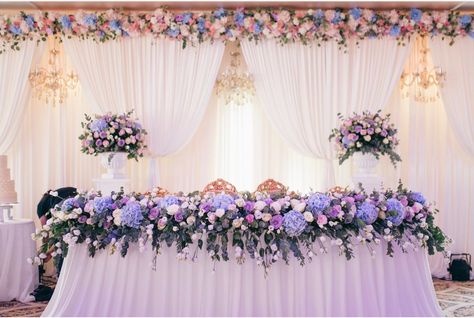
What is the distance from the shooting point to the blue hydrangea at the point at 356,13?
6.33 m

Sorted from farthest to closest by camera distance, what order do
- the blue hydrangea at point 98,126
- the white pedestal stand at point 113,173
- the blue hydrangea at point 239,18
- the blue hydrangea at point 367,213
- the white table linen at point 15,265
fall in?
1. the blue hydrangea at point 239,18
2. the white pedestal stand at point 113,173
3. the blue hydrangea at point 98,126
4. the white table linen at point 15,265
5. the blue hydrangea at point 367,213

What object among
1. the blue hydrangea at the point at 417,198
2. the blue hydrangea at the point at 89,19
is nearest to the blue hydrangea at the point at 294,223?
the blue hydrangea at the point at 417,198

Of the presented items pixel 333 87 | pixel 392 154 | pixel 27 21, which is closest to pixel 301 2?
pixel 333 87

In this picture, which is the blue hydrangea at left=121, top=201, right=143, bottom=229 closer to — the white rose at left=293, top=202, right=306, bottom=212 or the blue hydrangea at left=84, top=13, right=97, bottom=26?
the white rose at left=293, top=202, right=306, bottom=212

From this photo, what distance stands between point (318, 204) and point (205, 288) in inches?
39.0

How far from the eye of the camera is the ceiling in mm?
6262

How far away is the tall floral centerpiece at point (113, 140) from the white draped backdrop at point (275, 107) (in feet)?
1.78

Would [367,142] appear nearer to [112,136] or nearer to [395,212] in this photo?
[395,212]

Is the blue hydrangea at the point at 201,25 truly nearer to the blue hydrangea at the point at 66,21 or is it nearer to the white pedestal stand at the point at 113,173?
A: the blue hydrangea at the point at 66,21

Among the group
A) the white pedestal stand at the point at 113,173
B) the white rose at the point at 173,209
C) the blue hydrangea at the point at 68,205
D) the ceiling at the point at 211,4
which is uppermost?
the ceiling at the point at 211,4

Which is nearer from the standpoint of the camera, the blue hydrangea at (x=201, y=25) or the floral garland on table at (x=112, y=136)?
the floral garland on table at (x=112, y=136)

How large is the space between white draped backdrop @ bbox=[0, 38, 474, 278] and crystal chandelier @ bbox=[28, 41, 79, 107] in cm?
16

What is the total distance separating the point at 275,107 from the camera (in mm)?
6586

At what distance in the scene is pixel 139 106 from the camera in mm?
6562
